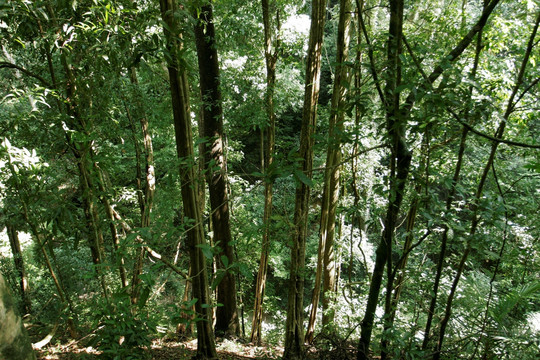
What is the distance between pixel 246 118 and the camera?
5355 mm

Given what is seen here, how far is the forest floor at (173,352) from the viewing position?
3.21m

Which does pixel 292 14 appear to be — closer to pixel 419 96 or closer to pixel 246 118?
pixel 246 118

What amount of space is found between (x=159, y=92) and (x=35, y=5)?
3.50m

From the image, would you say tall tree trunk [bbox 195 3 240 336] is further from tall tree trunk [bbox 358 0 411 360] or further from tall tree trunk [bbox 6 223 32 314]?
tall tree trunk [bbox 6 223 32 314]

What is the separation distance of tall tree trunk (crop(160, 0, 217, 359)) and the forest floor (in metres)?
Result: 0.67

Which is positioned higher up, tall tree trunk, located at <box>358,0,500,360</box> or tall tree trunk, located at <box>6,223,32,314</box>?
tall tree trunk, located at <box>358,0,500,360</box>

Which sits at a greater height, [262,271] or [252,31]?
[252,31]

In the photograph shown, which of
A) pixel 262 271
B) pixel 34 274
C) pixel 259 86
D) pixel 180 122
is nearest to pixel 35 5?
pixel 180 122

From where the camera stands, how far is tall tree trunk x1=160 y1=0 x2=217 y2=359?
1.71 metres

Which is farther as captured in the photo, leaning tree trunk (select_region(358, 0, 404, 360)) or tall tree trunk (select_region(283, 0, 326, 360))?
tall tree trunk (select_region(283, 0, 326, 360))

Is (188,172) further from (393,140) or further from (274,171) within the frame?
(393,140)

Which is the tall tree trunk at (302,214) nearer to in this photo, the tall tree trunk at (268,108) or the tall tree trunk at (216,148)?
the tall tree trunk at (216,148)

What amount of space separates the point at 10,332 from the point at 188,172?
1.13 meters

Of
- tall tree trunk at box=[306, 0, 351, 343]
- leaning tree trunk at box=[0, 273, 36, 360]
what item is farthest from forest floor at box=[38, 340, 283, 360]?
leaning tree trunk at box=[0, 273, 36, 360]
